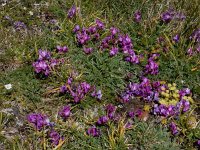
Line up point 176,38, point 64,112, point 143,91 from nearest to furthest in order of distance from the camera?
point 64,112, point 143,91, point 176,38

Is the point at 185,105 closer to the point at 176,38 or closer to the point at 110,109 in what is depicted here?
the point at 110,109

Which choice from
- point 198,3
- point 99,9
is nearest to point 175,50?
point 198,3

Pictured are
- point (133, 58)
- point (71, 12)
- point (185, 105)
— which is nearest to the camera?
Result: point (185, 105)

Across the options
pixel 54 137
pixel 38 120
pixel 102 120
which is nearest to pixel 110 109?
pixel 102 120

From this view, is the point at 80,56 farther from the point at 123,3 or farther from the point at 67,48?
the point at 123,3

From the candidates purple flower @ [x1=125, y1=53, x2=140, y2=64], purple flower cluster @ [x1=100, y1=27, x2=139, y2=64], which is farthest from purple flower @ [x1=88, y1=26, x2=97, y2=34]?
purple flower @ [x1=125, y1=53, x2=140, y2=64]
